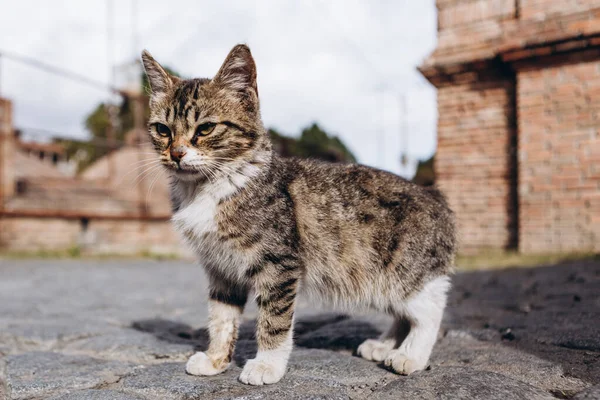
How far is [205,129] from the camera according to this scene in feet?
8.21

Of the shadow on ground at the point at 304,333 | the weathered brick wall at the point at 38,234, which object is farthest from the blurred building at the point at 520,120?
the weathered brick wall at the point at 38,234

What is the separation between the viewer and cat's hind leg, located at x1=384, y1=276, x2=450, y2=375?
2.53 m

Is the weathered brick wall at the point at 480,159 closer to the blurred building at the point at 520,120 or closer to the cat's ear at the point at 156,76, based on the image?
the blurred building at the point at 520,120

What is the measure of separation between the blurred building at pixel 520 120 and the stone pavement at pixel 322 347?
1.44 m

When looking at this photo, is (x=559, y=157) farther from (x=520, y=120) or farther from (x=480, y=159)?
(x=480, y=159)

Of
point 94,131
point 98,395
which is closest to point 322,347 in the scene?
point 98,395

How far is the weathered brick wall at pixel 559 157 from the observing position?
6.64m

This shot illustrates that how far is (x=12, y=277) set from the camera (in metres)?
6.95

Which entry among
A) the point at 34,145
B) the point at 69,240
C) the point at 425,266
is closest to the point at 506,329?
the point at 425,266

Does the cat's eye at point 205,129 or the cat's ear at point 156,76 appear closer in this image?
the cat's eye at point 205,129

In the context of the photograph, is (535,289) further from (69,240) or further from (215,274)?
(69,240)

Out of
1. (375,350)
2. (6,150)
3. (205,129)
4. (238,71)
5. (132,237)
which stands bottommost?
(132,237)

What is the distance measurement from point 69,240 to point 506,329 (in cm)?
Answer: 1033

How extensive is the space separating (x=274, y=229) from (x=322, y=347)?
99cm
